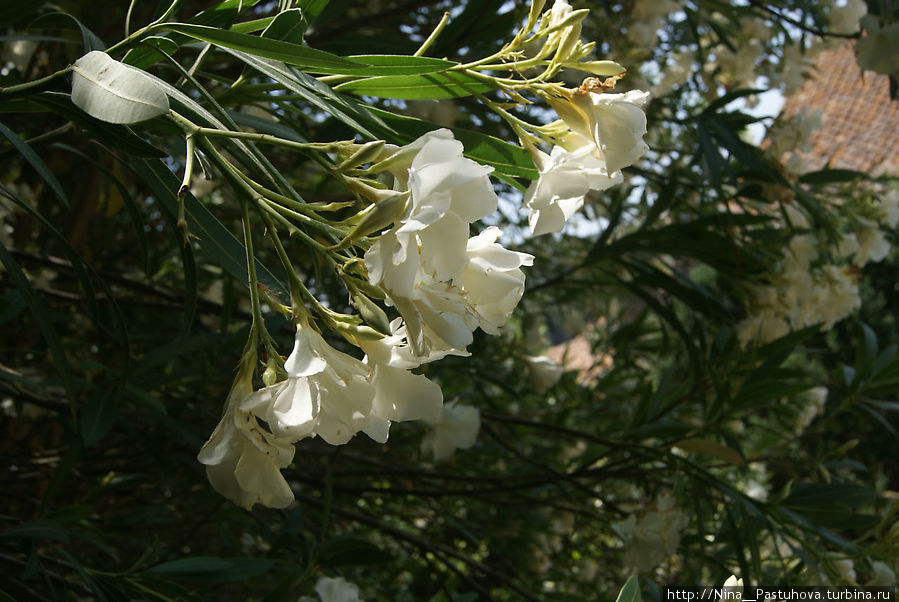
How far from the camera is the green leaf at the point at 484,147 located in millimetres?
655

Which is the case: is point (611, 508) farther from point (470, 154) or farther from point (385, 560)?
point (470, 154)

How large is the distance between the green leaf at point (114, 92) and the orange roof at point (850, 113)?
910 cm

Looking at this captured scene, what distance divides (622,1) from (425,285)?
6.67ft

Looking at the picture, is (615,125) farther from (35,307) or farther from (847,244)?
(847,244)

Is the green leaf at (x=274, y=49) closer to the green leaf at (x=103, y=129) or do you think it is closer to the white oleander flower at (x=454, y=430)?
the green leaf at (x=103, y=129)

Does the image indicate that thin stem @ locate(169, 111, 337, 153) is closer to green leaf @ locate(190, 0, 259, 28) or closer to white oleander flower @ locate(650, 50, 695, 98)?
green leaf @ locate(190, 0, 259, 28)

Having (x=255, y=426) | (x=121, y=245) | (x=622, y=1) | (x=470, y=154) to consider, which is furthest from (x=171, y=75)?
(x=622, y=1)

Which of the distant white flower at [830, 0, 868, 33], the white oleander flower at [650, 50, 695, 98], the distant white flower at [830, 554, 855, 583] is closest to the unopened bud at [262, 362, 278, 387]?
the distant white flower at [830, 554, 855, 583]

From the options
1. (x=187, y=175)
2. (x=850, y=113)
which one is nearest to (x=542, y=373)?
(x=187, y=175)

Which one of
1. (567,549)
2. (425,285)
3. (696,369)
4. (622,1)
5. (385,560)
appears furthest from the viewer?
(567,549)

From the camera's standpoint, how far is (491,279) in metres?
0.52

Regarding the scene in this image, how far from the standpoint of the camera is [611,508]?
1.63 metres

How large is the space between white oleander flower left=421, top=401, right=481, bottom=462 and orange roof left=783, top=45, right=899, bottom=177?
803 centimetres

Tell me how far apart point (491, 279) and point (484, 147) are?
7.6 inches
